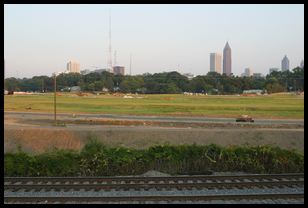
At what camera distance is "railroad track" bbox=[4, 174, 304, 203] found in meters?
10.5

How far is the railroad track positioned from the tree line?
10574 centimetres

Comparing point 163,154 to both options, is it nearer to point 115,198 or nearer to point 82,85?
point 115,198

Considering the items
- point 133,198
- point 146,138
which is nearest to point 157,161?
point 133,198

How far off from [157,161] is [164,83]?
346ft

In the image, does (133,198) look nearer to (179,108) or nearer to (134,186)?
(134,186)

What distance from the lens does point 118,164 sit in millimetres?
15922

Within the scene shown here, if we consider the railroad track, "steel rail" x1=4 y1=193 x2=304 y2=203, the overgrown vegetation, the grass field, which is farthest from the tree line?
"steel rail" x1=4 y1=193 x2=304 y2=203

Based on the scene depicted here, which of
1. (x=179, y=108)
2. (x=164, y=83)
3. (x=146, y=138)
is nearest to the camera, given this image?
(x=146, y=138)

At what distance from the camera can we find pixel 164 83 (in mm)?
121688

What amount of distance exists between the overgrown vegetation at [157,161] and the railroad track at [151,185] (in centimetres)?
223

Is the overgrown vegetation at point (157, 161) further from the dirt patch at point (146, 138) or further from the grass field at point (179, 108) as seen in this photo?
the grass field at point (179, 108)

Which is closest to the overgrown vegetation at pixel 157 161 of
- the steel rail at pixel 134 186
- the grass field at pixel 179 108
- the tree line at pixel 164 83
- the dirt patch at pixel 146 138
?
the steel rail at pixel 134 186

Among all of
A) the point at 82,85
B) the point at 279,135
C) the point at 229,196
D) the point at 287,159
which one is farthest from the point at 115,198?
the point at 82,85
